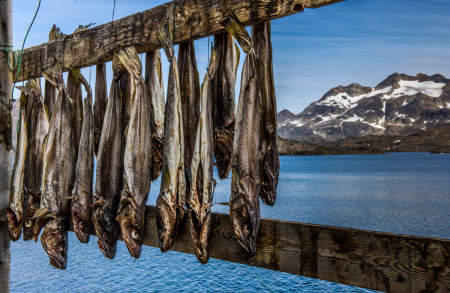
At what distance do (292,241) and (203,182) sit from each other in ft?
2.23

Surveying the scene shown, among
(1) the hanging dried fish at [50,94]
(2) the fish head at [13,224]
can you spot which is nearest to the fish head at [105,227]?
(2) the fish head at [13,224]

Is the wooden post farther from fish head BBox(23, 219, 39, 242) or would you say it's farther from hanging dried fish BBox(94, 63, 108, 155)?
hanging dried fish BBox(94, 63, 108, 155)

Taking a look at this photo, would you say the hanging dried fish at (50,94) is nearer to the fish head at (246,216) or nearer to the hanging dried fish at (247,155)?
the hanging dried fish at (247,155)

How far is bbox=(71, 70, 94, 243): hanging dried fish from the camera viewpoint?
3.01 m

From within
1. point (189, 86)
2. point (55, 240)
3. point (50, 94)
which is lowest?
point (55, 240)

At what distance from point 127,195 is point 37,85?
190 centimetres

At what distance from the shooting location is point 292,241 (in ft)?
6.97

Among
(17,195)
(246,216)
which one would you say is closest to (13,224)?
(17,195)

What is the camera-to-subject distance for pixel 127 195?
102 inches

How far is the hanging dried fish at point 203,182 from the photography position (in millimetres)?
2318

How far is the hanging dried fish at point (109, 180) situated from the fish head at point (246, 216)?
3.67ft

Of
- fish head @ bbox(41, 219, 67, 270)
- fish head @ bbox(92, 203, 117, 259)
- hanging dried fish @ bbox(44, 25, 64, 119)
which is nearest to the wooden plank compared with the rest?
fish head @ bbox(92, 203, 117, 259)

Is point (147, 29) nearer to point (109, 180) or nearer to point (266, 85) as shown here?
point (266, 85)

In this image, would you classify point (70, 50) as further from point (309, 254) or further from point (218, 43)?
point (309, 254)
